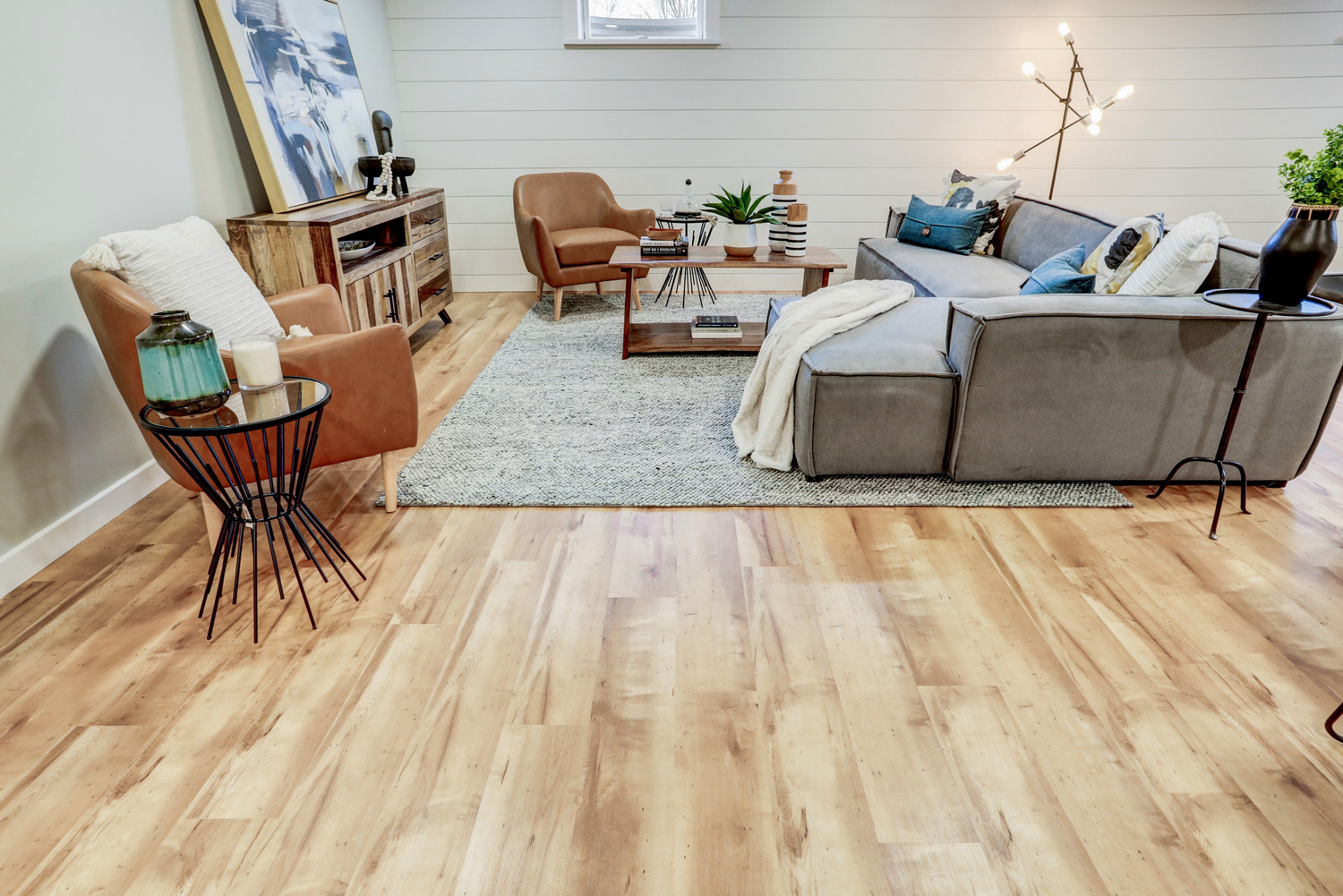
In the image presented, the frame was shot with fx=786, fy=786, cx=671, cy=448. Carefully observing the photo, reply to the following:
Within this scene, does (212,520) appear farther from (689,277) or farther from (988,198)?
(988,198)

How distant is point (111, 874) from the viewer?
1.28 m

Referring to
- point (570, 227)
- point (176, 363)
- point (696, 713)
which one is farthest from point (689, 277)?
point (696, 713)

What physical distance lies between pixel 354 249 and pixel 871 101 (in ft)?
11.1

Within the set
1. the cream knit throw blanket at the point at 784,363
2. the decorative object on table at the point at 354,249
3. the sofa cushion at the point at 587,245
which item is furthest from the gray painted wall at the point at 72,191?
the cream knit throw blanket at the point at 784,363

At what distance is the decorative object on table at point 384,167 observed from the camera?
4.07 metres

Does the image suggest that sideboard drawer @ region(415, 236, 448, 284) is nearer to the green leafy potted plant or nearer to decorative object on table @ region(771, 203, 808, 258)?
the green leafy potted plant

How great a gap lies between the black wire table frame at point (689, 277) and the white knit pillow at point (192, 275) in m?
2.45

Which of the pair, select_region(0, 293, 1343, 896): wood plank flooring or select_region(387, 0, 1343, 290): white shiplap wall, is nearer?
select_region(0, 293, 1343, 896): wood plank flooring


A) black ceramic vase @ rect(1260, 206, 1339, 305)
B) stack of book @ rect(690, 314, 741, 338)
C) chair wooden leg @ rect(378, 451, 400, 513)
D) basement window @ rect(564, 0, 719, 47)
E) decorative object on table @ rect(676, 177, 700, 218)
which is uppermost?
basement window @ rect(564, 0, 719, 47)

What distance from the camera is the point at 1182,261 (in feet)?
8.22

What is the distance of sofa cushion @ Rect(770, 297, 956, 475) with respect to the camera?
2551 millimetres

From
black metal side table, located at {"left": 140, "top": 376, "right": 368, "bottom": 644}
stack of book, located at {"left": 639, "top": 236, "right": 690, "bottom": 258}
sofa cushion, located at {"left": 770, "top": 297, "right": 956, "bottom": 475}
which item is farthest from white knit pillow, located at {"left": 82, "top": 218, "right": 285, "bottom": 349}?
stack of book, located at {"left": 639, "top": 236, "right": 690, "bottom": 258}

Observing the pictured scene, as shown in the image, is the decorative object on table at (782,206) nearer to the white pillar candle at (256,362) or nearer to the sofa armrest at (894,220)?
the sofa armrest at (894,220)

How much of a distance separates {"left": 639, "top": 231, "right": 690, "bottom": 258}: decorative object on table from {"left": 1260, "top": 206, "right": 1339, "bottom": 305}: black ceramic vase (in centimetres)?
241
